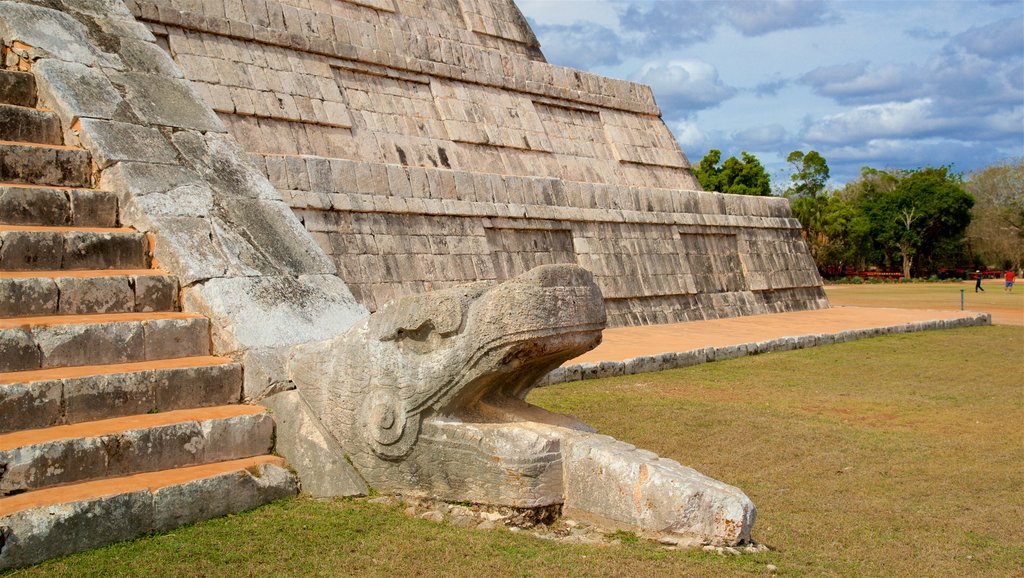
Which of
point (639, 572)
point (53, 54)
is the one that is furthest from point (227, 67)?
point (639, 572)

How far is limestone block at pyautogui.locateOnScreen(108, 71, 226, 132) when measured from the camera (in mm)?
6402

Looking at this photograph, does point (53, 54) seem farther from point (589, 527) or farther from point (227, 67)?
point (227, 67)

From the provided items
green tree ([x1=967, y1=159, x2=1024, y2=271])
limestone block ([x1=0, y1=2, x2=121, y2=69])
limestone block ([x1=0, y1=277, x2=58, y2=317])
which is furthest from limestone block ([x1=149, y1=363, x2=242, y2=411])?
Result: green tree ([x1=967, y1=159, x2=1024, y2=271])

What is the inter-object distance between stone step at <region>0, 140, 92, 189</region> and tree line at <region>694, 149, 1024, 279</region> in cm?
4125

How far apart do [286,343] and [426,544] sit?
164 cm

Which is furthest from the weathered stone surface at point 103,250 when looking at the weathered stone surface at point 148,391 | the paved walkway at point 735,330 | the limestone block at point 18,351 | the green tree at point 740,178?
the green tree at point 740,178

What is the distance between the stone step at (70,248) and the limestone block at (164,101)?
1.11 m

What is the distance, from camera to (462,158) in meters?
15.3

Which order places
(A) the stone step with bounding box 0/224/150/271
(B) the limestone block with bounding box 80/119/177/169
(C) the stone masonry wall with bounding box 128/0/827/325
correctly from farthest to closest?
(C) the stone masonry wall with bounding box 128/0/827/325 → (B) the limestone block with bounding box 80/119/177/169 → (A) the stone step with bounding box 0/224/150/271

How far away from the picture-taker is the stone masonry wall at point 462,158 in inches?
467

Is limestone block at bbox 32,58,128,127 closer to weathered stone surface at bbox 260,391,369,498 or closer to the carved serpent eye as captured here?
weathered stone surface at bbox 260,391,369,498

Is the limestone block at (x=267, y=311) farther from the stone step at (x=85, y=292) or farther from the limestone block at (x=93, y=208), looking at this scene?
the limestone block at (x=93, y=208)

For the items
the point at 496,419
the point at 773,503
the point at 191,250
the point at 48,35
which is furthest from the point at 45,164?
the point at 773,503

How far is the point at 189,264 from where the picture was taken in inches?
211
